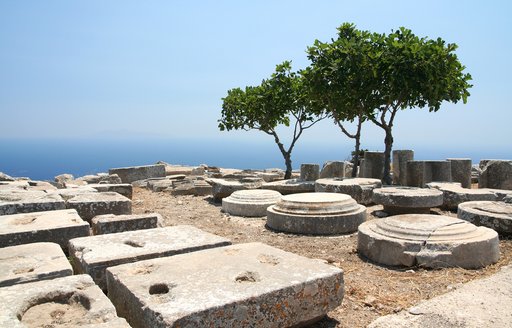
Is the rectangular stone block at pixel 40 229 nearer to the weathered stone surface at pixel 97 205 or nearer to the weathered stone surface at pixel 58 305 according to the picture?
the weathered stone surface at pixel 97 205

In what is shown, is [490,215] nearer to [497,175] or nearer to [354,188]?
[354,188]

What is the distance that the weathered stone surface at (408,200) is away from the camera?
6684mm

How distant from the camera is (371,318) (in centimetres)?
314

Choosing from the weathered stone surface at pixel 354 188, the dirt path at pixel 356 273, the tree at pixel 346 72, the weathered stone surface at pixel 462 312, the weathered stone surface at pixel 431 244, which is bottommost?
the dirt path at pixel 356 273

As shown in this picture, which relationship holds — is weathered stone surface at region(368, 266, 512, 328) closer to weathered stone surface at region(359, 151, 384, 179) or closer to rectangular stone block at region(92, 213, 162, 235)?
rectangular stone block at region(92, 213, 162, 235)

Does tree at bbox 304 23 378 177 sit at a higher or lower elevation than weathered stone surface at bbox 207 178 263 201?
higher

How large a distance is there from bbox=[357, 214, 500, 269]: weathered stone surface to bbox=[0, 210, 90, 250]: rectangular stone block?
3341 mm

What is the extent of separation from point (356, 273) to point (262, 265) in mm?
1772

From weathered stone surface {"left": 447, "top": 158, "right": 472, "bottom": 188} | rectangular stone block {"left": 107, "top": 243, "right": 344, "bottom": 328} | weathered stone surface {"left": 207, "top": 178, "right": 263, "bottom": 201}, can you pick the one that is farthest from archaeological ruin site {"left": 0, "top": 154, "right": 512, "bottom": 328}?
weathered stone surface {"left": 447, "top": 158, "right": 472, "bottom": 188}

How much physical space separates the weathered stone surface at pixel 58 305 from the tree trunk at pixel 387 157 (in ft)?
30.2

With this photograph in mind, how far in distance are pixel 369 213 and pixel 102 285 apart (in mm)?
5646

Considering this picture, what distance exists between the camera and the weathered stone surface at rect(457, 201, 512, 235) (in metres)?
5.46

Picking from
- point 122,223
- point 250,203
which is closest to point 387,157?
point 250,203

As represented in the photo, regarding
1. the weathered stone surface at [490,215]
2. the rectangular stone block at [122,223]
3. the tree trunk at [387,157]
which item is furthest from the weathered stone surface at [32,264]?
the tree trunk at [387,157]
